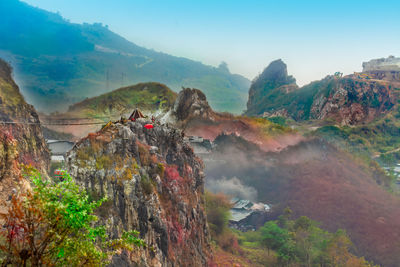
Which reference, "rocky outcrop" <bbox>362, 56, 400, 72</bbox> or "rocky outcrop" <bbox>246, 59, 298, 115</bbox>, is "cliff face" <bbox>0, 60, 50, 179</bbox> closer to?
"rocky outcrop" <bbox>246, 59, 298, 115</bbox>

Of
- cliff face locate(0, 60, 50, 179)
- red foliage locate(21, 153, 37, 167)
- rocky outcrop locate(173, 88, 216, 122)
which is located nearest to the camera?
red foliage locate(21, 153, 37, 167)

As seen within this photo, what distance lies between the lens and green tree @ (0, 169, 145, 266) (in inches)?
190

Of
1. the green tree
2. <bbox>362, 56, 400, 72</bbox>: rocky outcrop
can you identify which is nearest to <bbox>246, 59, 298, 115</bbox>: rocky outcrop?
<bbox>362, 56, 400, 72</bbox>: rocky outcrop

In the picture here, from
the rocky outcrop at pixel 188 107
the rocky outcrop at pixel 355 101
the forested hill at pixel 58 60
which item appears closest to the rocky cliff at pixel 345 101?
the rocky outcrop at pixel 355 101

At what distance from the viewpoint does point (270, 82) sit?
144125 millimetres

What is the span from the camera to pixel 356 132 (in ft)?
269

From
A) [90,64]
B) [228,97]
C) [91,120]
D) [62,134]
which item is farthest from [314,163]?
[228,97]

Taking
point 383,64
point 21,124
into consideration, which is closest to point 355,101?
point 383,64

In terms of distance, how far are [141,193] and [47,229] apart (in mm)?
8949

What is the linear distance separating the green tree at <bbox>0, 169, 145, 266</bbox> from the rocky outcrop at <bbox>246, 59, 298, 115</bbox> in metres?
134

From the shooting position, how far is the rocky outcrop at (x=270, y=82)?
5502 inches

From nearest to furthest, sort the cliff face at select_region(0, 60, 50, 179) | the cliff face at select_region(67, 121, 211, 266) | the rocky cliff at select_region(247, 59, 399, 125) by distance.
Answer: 1. the cliff face at select_region(67, 121, 211, 266)
2. the cliff face at select_region(0, 60, 50, 179)
3. the rocky cliff at select_region(247, 59, 399, 125)

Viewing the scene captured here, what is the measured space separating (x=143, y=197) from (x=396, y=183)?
191 ft

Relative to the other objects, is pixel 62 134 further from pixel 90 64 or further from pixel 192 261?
pixel 90 64
